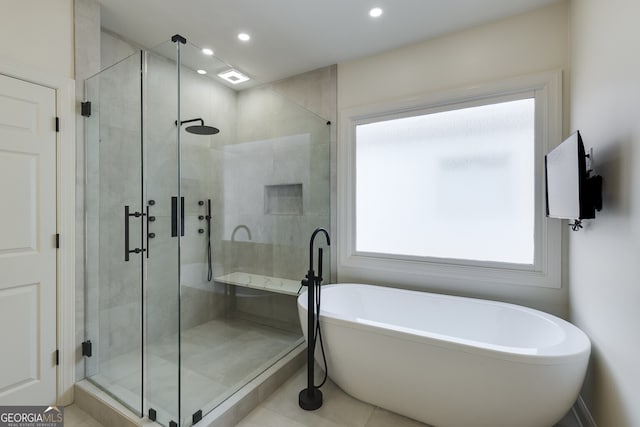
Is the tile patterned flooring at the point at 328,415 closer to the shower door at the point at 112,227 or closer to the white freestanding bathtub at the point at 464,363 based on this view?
the white freestanding bathtub at the point at 464,363

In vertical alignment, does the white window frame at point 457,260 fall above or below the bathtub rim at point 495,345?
above

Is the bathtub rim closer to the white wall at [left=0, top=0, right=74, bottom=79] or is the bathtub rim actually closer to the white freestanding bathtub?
the white freestanding bathtub

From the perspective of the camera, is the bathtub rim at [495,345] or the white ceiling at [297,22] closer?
the bathtub rim at [495,345]

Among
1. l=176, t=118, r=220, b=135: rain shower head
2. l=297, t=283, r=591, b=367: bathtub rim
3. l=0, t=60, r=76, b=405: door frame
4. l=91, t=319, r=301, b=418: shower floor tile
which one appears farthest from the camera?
l=176, t=118, r=220, b=135: rain shower head

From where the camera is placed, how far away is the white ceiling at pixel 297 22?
2.09m

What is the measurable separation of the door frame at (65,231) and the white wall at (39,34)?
10cm

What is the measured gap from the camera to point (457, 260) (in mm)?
2494

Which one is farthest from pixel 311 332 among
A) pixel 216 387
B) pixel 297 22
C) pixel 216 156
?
pixel 297 22

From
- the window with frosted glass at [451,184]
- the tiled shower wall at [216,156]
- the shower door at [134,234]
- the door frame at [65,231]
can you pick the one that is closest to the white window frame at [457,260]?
the window with frosted glass at [451,184]

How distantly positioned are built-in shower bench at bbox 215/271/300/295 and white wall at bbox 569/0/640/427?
6.98 ft

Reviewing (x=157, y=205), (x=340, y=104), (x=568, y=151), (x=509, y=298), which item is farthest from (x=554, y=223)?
(x=157, y=205)

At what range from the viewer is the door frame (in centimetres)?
193

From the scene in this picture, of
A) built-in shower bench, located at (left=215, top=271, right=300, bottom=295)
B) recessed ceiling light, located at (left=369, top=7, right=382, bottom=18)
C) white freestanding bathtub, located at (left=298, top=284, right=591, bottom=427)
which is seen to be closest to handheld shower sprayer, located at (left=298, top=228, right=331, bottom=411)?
white freestanding bathtub, located at (left=298, top=284, right=591, bottom=427)

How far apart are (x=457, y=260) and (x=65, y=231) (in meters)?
3.01
